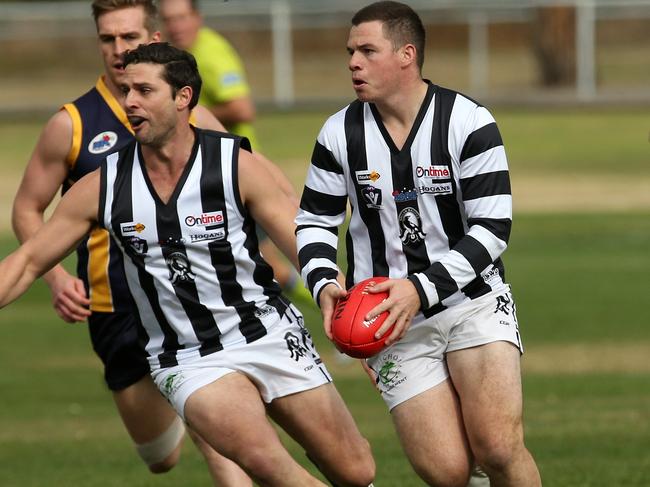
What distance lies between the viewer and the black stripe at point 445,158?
19.0ft

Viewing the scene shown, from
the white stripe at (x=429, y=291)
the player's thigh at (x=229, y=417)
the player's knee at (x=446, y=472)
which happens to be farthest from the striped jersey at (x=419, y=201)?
the player's knee at (x=446, y=472)

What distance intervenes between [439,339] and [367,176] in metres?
0.77

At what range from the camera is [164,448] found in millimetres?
7270

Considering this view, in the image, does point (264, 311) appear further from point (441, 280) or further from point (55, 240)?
point (55, 240)

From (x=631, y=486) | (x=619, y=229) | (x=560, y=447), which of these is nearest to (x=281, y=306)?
(x=631, y=486)

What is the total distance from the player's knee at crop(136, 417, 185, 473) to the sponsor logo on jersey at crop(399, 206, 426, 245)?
6.55 feet

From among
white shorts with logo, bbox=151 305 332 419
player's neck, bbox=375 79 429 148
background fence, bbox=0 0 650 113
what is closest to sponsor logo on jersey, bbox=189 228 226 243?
white shorts with logo, bbox=151 305 332 419

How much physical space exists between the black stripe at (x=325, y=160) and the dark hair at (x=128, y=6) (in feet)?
4.47

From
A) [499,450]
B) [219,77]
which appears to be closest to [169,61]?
[499,450]

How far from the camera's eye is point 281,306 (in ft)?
19.8

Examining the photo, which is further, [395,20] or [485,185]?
[395,20]

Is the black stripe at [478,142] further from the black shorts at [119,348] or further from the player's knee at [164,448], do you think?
the player's knee at [164,448]

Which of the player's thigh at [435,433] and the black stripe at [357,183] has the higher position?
the black stripe at [357,183]

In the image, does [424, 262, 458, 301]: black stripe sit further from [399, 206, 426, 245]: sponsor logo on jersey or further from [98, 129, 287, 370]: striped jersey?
[98, 129, 287, 370]: striped jersey
